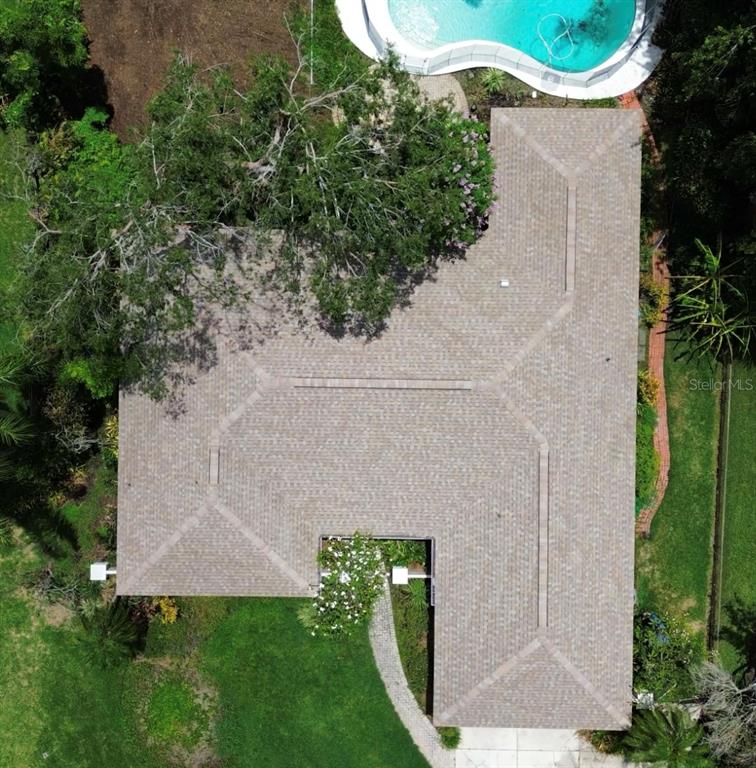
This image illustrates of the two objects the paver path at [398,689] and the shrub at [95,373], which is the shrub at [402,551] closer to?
the paver path at [398,689]

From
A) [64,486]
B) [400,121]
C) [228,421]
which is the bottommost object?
[64,486]

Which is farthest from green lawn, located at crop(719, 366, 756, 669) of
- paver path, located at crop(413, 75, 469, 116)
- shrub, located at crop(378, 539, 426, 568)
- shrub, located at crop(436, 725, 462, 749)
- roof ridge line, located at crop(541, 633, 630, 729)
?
paver path, located at crop(413, 75, 469, 116)

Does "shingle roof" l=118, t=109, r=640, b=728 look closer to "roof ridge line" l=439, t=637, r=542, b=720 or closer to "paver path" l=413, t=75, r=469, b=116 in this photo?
"roof ridge line" l=439, t=637, r=542, b=720

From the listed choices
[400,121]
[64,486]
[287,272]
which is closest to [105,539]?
[64,486]

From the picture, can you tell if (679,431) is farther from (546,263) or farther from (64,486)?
(64,486)

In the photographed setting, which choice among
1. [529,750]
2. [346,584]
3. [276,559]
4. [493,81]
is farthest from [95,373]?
[529,750]
